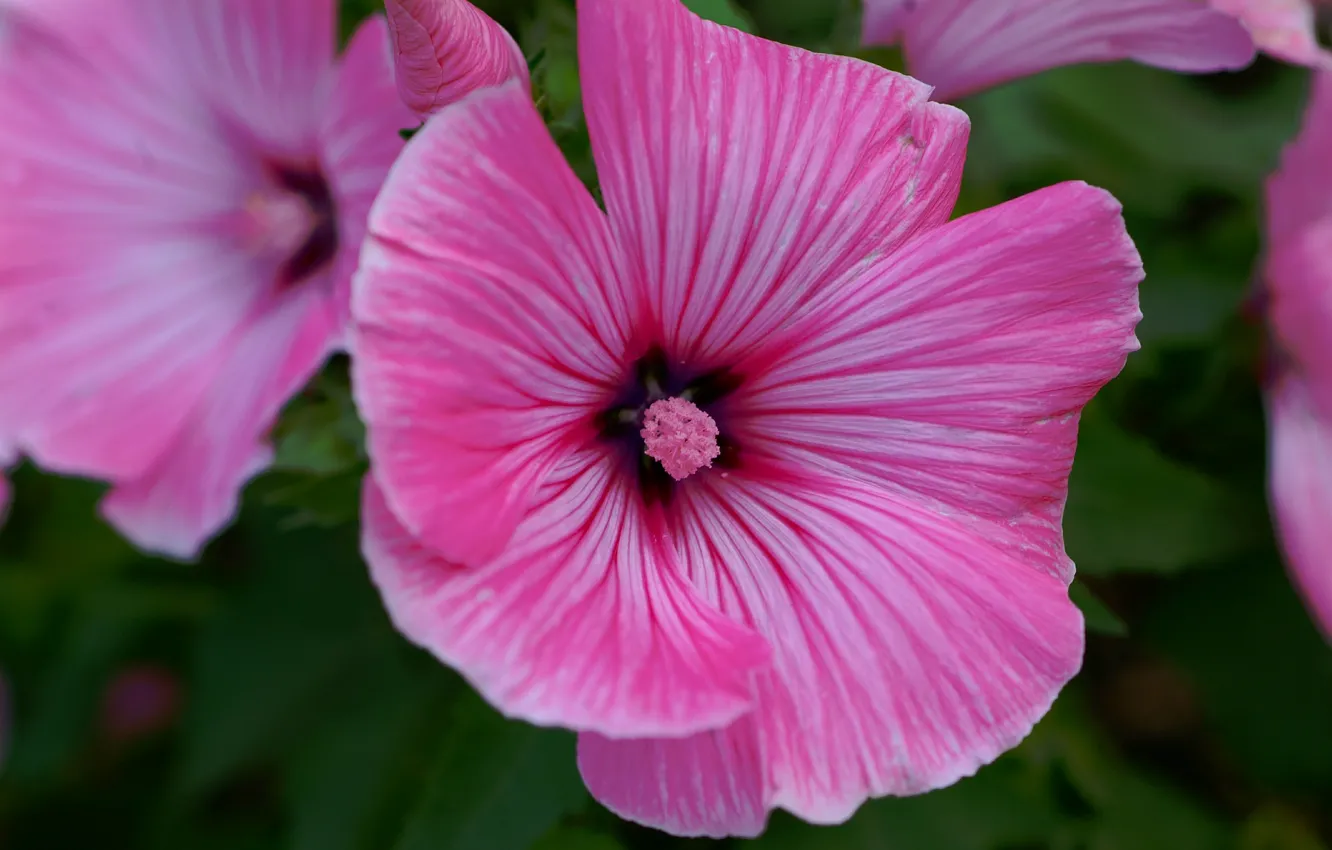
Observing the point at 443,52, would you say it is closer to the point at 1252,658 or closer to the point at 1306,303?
the point at 1306,303

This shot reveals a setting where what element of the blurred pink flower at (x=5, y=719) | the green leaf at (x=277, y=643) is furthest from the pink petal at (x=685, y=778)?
→ the blurred pink flower at (x=5, y=719)

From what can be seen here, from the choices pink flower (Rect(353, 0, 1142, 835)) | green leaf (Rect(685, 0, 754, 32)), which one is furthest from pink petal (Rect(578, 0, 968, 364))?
green leaf (Rect(685, 0, 754, 32))

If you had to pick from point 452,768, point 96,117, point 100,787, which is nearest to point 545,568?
point 452,768

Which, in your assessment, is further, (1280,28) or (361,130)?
(1280,28)

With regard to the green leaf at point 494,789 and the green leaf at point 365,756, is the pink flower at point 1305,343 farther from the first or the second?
the green leaf at point 365,756

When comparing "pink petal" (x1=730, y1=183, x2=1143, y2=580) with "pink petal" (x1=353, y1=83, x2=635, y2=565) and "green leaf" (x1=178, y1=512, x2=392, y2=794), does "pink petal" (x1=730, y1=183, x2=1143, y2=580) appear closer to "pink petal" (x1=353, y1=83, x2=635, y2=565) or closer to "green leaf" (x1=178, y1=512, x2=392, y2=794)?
"pink petal" (x1=353, y1=83, x2=635, y2=565)

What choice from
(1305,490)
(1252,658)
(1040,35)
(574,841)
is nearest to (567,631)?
(574,841)

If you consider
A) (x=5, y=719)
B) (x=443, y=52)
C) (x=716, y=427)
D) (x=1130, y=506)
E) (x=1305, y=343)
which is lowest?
(x=5, y=719)
